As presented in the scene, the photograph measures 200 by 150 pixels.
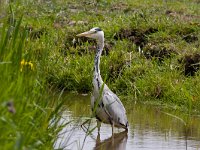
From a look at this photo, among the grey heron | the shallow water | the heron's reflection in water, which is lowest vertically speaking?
the heron's reflection in water

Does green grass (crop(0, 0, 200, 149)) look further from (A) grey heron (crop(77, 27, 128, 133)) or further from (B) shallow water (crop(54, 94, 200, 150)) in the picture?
(A) grey heron (crop(77, 27, 128, 133))

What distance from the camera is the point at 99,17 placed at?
1905 centimetres

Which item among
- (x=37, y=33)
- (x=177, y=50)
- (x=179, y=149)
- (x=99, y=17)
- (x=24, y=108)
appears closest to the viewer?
(x=24, y=108)

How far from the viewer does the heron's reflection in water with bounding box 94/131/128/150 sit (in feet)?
36.4

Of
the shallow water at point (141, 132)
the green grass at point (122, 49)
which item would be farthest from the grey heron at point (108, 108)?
the green grass at point (122, 49)

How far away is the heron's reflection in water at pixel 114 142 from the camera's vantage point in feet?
36.4

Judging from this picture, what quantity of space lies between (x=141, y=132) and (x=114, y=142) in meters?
0.40

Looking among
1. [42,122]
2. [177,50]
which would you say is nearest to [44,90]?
[42,122]

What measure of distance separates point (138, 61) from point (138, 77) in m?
0.82

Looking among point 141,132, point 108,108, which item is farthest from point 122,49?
point 141,132

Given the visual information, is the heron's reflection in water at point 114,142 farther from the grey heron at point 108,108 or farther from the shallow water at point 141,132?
the grey heron at point 108,108

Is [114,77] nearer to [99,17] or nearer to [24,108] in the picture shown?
[99,17]

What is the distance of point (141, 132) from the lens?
11625 millimetres

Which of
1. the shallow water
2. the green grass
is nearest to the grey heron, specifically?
the shallow water
